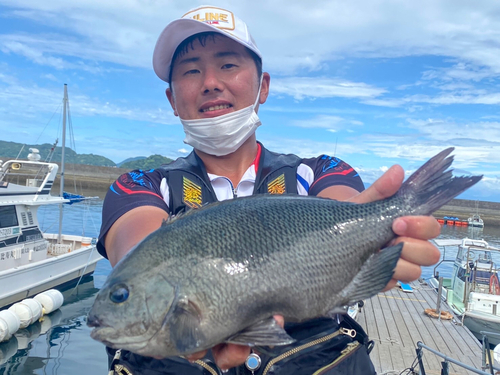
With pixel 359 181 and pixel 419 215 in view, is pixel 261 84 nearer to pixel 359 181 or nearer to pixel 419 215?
pixel 359 181

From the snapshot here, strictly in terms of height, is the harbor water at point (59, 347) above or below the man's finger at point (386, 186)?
below

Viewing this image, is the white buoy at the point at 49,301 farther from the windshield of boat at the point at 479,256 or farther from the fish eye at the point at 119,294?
the windshield of boat at the point at 479,256

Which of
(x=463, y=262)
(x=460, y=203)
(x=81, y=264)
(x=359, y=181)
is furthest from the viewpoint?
(x=460, y=203)

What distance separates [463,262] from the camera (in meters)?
18.4

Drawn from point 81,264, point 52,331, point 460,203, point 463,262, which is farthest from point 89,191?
point 460,203

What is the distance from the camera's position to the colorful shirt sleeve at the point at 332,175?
2.96m

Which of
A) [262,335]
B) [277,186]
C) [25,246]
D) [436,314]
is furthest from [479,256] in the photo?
[25,246]

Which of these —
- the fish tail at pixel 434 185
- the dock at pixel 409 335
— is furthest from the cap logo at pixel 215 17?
the dock at pixel 409 335

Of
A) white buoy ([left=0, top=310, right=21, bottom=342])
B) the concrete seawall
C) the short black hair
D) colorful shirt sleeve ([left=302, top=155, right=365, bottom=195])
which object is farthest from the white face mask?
the concrete seawall

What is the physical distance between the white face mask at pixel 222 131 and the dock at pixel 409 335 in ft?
22.6

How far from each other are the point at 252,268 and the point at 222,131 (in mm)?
1400

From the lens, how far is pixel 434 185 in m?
2.23

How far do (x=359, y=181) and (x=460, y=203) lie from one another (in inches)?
2596

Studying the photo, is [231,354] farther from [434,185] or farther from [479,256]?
[479,256]
